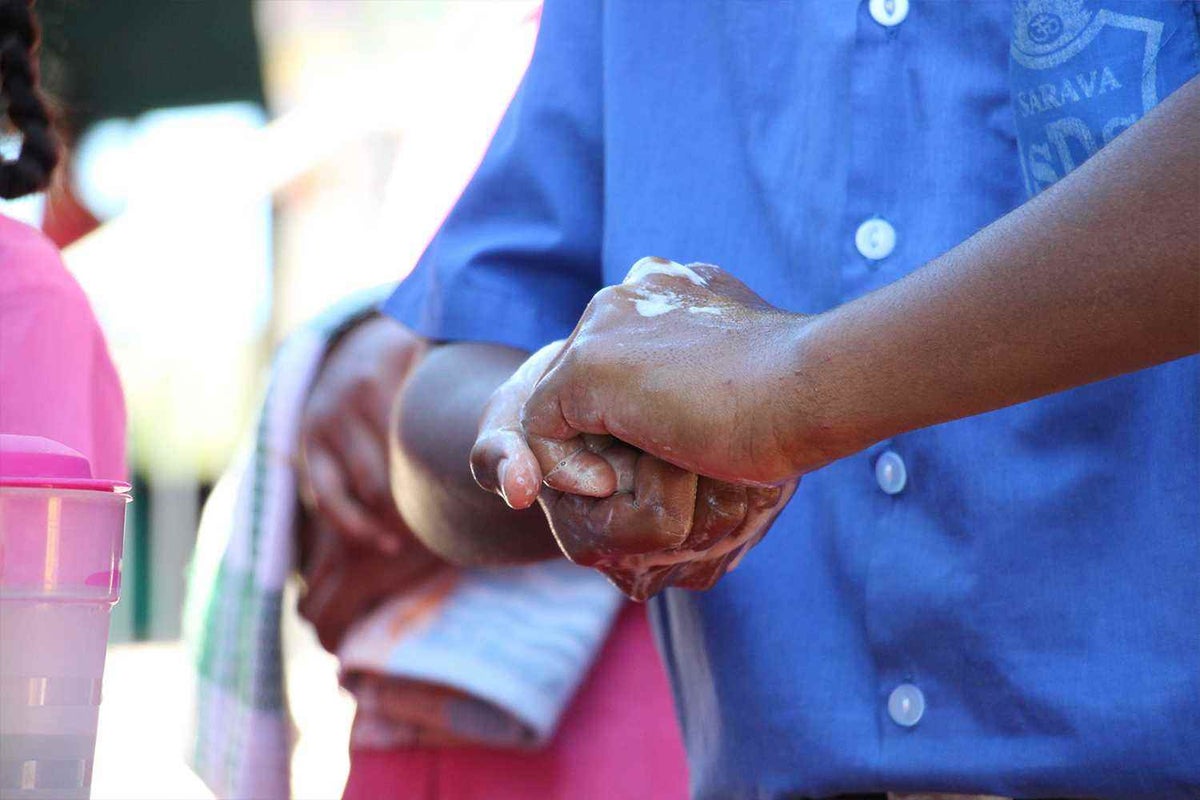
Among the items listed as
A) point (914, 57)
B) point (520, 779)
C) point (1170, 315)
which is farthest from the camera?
point (520, 779)

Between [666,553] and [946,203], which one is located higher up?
[946,203]

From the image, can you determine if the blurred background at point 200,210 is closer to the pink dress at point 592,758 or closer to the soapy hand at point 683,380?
the pink dress at point 592,758

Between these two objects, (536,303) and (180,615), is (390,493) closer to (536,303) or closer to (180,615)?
(536,303)

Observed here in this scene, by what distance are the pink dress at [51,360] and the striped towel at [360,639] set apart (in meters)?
0.55

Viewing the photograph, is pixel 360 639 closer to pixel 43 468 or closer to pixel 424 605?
pixel 424 605

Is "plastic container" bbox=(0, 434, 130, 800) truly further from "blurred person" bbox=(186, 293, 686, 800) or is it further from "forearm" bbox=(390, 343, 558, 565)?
"blurred person" bbox=(186, 293, 686, 800)

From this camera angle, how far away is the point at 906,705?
3.50 feet

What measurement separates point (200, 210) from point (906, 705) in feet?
11.9

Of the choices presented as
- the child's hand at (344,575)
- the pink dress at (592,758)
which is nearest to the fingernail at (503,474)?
the pink dress at (592,758)

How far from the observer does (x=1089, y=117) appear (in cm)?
100

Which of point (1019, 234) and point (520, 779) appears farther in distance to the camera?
point (520, 779)

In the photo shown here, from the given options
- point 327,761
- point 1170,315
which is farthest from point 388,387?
point 1170,315

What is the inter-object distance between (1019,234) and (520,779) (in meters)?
1.05

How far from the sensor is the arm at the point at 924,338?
0.79 metres
